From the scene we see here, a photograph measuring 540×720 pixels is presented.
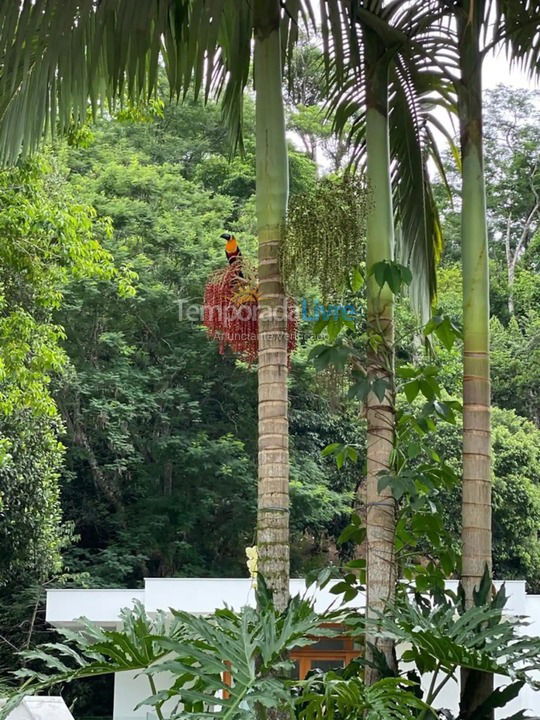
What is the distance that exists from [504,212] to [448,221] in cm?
202

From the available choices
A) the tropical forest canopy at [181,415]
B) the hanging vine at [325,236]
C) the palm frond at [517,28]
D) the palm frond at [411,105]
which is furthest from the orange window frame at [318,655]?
the hanging vine at [325,236]

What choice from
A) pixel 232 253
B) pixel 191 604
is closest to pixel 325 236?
pixel 232 253

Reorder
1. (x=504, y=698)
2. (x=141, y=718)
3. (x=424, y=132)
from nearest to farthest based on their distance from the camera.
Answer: (x=504, y=698), (x=424, y=132), (x=141, y=718)

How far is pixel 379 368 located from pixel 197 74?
4.13ft

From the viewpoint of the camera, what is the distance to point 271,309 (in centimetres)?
371

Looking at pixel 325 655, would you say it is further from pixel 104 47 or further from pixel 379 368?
pixel 104 47

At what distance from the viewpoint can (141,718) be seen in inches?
433

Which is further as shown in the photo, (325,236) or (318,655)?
(318,655)

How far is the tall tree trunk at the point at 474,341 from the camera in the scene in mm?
3787

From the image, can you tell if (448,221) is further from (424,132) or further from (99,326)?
(424,132)

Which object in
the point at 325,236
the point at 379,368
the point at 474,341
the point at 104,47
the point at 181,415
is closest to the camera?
the point at 325,236

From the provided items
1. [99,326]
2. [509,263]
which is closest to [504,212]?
[509,263]

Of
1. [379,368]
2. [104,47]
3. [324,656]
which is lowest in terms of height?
[324,656]

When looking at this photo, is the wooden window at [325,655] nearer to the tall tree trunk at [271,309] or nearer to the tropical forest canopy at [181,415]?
the tropical forest canopy at [181,415]
